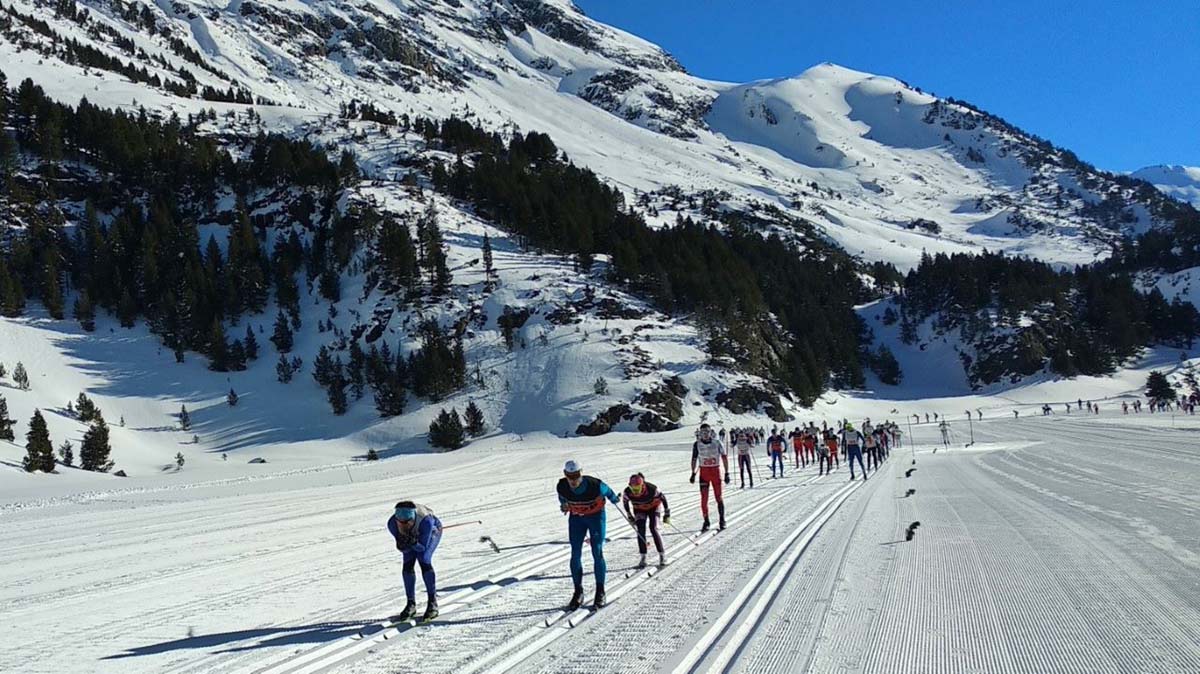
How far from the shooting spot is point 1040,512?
1220cm

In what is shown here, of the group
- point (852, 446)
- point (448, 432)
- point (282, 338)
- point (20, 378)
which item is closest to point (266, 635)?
point (852, 446)

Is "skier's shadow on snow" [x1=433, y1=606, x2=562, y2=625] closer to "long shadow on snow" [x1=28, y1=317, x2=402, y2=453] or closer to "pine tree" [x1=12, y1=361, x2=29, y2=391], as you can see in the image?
"long shadow on snow" [x1=28, y1=317, x2=402, y2=453]

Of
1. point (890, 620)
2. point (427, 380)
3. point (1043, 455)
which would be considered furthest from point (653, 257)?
point (890, 620)

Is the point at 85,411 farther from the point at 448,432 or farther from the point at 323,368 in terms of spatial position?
the point at 448,432

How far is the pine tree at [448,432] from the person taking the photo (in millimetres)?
56031

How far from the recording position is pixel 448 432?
5609cm

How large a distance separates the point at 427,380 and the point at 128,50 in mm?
165174

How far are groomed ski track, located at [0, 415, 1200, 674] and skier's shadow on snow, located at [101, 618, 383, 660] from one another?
0.04 m

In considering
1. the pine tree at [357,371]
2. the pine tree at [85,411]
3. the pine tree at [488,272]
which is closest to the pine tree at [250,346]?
the pine tree at [357,371]

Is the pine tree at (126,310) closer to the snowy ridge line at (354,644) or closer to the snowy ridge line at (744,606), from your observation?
the snowy ridge line at (354,644)

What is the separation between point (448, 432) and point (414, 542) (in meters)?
50.1

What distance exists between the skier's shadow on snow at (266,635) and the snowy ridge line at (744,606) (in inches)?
147

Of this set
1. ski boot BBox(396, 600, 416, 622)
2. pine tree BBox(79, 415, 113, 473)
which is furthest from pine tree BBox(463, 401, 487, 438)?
ski boot BBox(396, 600, 416, 622)

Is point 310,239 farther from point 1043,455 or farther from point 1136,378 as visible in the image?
point 1136,378
